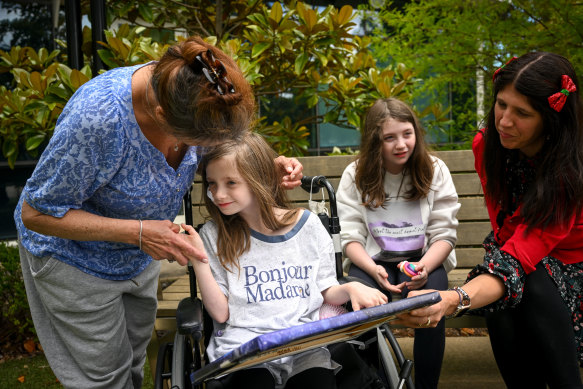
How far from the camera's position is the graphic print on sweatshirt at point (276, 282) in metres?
2.18

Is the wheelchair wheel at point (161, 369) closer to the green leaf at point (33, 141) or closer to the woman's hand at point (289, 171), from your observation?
the woman's hand at point (289, 171)

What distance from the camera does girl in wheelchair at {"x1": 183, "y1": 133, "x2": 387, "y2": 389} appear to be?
209 cm

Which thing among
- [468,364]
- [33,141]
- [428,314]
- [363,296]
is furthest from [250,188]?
[468,364]

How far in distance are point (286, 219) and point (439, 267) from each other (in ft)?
3.08

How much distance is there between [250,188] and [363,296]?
2.04 feet

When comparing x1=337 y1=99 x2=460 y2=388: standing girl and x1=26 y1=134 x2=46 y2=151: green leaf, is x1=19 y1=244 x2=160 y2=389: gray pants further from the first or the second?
x1=26 y1=134 x2=46 y2=151: green leaf

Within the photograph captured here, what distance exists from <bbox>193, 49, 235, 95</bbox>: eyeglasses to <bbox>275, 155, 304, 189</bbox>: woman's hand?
2.47 ft

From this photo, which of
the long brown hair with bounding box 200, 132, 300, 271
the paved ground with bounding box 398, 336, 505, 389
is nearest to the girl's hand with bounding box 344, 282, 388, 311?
the long brown hair with bounding box 200, 132, 300, 271

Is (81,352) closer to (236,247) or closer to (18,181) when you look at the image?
(236,247)

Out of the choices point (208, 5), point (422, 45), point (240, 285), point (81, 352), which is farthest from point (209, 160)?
point (422, 45)

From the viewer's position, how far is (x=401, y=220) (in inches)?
114

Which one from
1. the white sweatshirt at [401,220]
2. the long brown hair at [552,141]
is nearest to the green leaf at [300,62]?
the white sweatshirt at [401,220]

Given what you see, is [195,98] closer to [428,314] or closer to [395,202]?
[428,314]

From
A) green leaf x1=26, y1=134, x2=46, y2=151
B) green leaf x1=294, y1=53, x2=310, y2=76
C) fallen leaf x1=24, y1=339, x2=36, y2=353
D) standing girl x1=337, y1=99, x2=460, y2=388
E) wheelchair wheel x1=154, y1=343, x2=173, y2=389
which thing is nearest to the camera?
wheelchair wheel x1=154, y1=343, x2=173, y2=389
